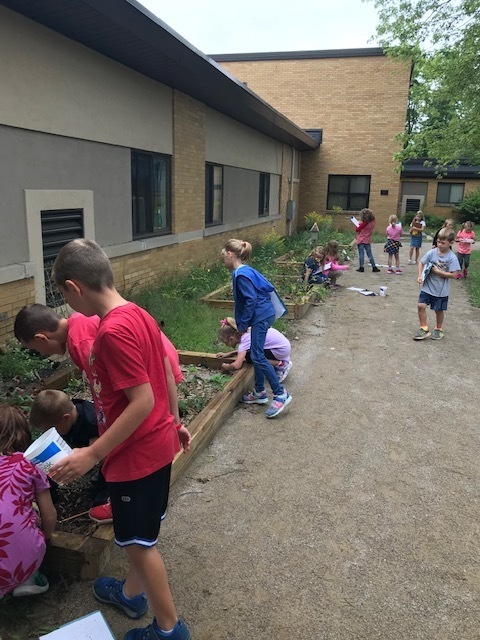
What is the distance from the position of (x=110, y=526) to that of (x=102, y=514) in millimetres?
→ 116

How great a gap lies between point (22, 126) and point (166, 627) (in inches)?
207

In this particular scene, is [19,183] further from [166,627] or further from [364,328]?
[364,328]

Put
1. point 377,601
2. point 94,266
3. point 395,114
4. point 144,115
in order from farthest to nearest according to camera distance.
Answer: point 395,114 → point 144,115 → point 377,601 → point 94,266

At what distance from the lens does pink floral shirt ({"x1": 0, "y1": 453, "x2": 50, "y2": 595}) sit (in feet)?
7.82

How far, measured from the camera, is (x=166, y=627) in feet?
7.29

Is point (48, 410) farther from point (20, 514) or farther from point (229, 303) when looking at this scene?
point (229, 303)

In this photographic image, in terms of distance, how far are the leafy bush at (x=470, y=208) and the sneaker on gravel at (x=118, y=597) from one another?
107ft

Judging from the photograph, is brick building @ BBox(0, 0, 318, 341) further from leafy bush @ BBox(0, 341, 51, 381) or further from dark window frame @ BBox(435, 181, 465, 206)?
dark window frame @ BBox(435, 181, 465, 206)

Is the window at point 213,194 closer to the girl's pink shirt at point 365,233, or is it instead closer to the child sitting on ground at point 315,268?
the child sitting on ground at point 315,268

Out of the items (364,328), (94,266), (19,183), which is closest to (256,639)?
(94,266)

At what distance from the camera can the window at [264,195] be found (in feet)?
58.5

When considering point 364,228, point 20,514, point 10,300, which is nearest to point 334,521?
point 20,514

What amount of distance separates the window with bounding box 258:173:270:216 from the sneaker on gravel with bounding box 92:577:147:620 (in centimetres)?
1598

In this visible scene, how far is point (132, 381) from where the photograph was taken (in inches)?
75.2
